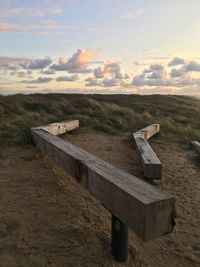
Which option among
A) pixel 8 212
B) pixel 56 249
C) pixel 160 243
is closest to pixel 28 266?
pixel 56 249

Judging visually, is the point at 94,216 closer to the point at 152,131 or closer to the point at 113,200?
the point at 113,200

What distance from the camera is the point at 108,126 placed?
10.6 metres

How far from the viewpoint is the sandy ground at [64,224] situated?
3035mm

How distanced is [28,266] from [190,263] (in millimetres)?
1548

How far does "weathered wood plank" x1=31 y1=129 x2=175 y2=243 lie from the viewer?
2.30m

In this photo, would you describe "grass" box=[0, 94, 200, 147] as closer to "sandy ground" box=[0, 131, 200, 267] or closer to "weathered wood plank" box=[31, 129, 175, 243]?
"sandy ground" box=[0, 131, 200, 267]

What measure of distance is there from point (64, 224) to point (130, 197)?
4.45 ft

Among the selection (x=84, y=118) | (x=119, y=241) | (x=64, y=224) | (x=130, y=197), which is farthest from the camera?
(x=84, y=118)

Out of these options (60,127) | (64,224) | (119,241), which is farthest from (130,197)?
(60,127)

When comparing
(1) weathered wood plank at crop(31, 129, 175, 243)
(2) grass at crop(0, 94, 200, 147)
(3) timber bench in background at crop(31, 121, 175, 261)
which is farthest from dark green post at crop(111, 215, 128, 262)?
(2) grass at crop(0, 94, 200, 147)

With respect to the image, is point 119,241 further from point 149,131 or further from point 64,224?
point 149,131

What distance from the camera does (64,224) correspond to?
3.57 m

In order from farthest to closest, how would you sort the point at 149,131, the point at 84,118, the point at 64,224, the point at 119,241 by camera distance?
the point at 84,118 < the point at 149,131 < the point at 64,224 < the point at 119,241

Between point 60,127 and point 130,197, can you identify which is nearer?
point 130,197
